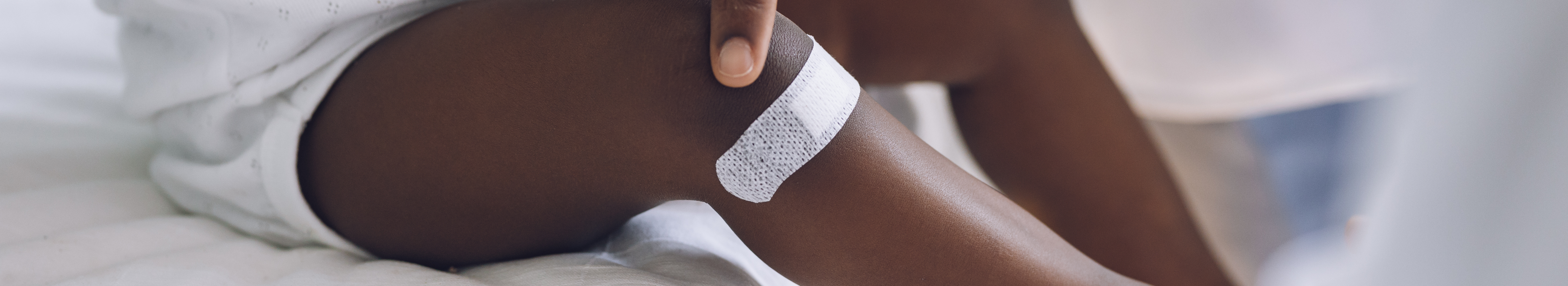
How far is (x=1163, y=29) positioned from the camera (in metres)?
1.23

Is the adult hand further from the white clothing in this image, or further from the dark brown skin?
the dark brown skin

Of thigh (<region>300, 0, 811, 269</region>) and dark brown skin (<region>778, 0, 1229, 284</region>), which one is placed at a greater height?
thigh (<region>300, 0, 811, 269</region>)

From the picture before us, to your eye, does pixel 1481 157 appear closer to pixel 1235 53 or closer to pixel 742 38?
pixel 742 38

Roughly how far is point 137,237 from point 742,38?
0.47m

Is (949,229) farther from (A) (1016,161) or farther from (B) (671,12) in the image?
(A) (1016,161)

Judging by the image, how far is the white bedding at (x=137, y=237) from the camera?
0.48m

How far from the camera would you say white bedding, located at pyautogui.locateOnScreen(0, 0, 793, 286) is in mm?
477

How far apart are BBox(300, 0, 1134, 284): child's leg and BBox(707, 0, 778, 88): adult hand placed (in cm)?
2

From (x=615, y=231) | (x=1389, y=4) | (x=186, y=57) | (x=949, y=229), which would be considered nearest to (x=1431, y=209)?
(x=949, y=229)

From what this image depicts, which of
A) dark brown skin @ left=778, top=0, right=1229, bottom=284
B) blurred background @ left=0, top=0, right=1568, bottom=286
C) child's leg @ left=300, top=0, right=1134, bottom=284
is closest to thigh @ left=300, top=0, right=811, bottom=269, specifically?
child's leg @ left=300, top=0, right=1134, bottom=284

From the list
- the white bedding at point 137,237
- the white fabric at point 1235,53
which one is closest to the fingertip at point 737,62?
the white bedding at point 137,237

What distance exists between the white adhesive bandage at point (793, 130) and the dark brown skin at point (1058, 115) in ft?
1.12

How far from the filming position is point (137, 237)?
1.72ft

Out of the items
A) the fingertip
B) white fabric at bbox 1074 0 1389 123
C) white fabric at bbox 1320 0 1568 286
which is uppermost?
the fingertip
